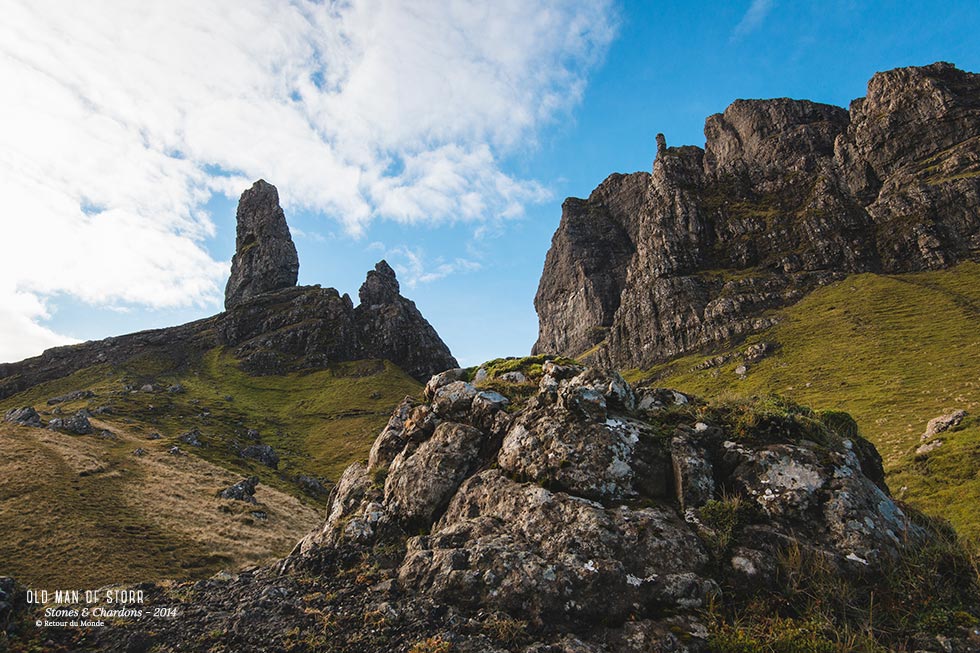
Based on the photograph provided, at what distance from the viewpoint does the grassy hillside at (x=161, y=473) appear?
28.9 metres

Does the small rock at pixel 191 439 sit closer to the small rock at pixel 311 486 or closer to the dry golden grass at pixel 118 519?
the dry golden grass at pixel 118 519

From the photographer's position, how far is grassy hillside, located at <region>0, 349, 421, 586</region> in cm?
2888

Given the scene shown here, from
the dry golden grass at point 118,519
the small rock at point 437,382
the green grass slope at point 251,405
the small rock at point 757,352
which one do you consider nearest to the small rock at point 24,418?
the green grass slope at point 251,405

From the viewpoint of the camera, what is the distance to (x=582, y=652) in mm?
8891

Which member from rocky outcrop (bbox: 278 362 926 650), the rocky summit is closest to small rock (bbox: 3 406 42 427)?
the rocky summit

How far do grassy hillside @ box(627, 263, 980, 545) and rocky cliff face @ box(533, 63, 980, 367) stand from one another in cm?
1077

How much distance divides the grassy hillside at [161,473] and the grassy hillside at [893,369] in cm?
3831

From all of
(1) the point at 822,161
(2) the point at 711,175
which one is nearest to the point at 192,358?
(2) the point at 711,175

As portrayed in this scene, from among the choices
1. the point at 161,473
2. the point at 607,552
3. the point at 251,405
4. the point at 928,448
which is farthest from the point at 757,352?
the point at 251,405

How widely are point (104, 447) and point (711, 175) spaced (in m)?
209

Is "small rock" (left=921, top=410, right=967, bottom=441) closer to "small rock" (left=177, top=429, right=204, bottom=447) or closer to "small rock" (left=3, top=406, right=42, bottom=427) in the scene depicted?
"small rock" (left=177, top=429, right=204, bottom=447)

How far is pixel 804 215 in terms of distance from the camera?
137000 millimetres

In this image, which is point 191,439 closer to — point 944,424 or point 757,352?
point 944,424

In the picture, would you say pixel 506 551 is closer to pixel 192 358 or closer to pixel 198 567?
pixel 198 567
